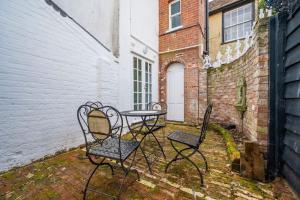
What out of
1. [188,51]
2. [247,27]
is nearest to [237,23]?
[247,27]

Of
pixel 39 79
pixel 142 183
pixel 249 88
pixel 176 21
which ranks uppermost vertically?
pixel 176 21

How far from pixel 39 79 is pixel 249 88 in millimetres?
3747

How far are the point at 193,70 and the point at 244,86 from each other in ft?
8.23

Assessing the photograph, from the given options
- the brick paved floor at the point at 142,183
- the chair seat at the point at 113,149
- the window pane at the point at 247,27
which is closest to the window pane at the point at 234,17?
the window pane at the point at 247,27

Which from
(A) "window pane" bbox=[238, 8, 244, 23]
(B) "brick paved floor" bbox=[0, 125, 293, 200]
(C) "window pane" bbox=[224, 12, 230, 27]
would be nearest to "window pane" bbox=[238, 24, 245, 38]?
(A) "window pane" bbox=[238, 8, 244, 23]

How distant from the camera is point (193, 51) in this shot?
582 centimetres

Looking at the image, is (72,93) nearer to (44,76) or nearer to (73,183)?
(44,76)

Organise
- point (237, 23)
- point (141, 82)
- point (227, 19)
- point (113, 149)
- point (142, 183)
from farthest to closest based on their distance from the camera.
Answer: point (227, 19), point (237, 23), point (141, 82), point (142, 183), point (113, 149)

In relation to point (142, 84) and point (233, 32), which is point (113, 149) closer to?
point (142, 84)

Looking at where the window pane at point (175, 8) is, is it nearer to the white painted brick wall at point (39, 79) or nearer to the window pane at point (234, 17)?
the window pane at point (234, 17)

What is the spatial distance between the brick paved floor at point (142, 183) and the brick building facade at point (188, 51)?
3.38m

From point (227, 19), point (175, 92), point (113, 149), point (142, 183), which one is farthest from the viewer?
point (227, 19)

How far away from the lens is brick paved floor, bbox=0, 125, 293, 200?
177 centimetres

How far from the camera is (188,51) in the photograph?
19.5ft
